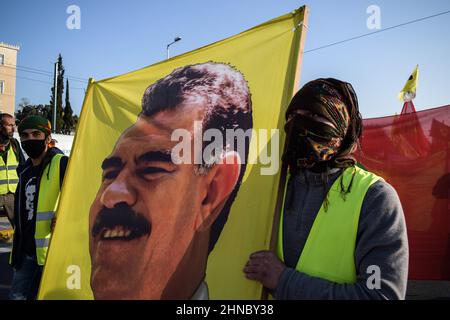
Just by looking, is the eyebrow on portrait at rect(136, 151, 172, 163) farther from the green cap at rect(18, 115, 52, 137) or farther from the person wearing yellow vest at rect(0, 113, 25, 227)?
the person wearing yellow vest at rect(0, 113, 25, 227)

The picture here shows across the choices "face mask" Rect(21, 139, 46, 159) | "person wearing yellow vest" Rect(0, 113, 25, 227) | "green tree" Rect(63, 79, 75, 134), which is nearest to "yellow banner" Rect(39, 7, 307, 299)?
"face mask" Rect(21, 139, 46, 159)

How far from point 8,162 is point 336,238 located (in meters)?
6.06

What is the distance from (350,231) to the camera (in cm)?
147

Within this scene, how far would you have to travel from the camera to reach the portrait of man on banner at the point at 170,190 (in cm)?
201

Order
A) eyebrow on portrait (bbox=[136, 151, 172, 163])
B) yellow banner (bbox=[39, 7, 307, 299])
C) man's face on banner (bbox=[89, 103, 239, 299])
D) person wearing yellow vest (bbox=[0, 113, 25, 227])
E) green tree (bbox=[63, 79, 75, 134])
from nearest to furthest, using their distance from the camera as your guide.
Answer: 1. yellow banner (bbox=[39, 7, 307, 299])
2. man's face on banner (bbox=[89, 103, 239, 299])
3. eyebrow on portrait (bbox=[136, 151, 172, 163])
4. person wearing yellow vest (bbox=[0, 113, 25, 227])
5. green tree (bbox=[63, 79, 75, 134])

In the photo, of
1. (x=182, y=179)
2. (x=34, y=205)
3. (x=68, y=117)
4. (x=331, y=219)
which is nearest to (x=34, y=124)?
(x=34, y=205)

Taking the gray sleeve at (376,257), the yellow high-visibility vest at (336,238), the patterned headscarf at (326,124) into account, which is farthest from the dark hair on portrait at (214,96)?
the gray sleeve at (376,257)

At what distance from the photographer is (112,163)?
2.48m

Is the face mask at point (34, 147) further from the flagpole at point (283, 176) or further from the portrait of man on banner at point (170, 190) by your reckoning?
the flagpole at point (283, 176)

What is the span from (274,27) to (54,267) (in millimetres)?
1940

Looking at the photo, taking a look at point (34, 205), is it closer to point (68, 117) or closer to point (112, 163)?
point (112, 163)

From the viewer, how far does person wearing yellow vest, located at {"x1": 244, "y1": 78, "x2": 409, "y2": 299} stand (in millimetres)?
1398

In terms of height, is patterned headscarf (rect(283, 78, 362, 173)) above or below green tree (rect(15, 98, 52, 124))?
below
